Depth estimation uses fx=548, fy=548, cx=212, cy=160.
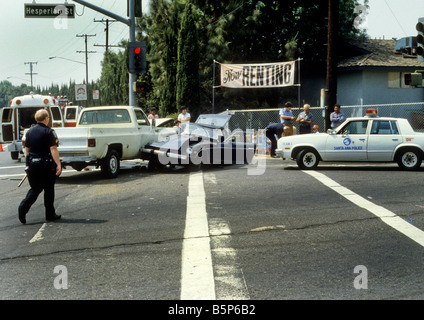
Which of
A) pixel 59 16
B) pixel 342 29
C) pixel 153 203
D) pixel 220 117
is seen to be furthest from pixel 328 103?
pixel 342 29

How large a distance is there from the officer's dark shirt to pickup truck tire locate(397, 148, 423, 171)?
9669mm

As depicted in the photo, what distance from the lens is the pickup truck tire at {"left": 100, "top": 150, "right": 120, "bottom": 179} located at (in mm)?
13938

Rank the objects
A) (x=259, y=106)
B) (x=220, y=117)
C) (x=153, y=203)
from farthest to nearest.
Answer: (x=259, y=106) < (x=220, y=117) < (x=153, y=203)

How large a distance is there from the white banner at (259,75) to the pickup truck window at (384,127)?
963cm

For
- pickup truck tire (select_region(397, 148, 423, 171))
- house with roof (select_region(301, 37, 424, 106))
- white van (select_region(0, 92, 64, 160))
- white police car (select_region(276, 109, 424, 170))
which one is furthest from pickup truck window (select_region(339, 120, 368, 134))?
house with roof (select_region(301, 37, 424, 106))

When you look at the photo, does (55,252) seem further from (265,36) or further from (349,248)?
(265,36)

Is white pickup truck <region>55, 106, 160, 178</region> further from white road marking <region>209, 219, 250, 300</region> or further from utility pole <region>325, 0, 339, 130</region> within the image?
utility pole <region>325, 0, 339, 130</region>

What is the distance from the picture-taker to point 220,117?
58.9 ft

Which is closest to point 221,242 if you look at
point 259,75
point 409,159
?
point 409,159

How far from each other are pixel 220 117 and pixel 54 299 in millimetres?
13258

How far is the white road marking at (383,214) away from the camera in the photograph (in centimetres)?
745

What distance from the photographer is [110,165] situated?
14125 mm

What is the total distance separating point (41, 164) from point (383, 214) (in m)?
5.52

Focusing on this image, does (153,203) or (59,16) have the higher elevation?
(59,16)
